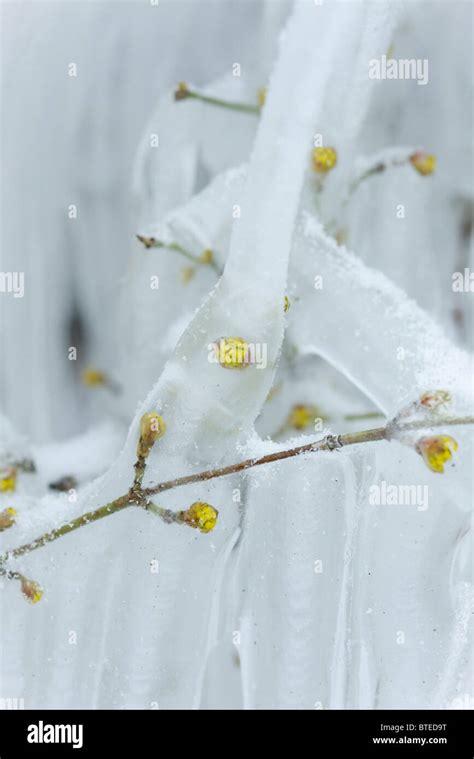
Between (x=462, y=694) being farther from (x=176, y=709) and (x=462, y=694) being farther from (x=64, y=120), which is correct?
(x=64, y=120)

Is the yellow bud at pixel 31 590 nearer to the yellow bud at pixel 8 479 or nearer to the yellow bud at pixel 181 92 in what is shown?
the yellow bud at pixel 8 479

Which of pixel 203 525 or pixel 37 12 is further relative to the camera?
pixel 37 12

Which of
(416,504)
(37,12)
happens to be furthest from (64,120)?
(416,504)

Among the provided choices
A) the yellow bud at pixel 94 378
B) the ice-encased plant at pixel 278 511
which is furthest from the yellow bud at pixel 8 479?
the yellow bud at pixel 94 378

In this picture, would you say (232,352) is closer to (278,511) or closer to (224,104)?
(278,511)
